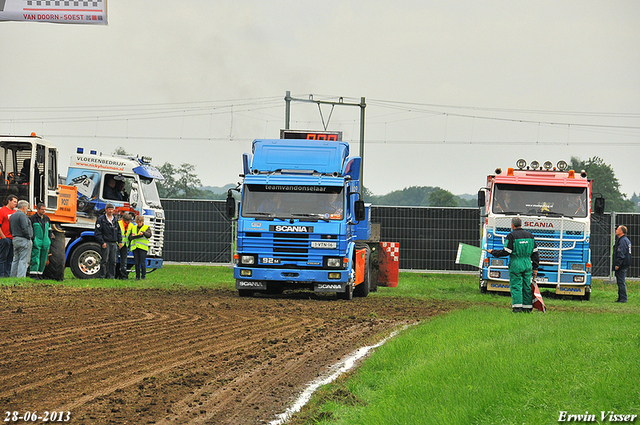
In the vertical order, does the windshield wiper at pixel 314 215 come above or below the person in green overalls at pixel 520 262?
above

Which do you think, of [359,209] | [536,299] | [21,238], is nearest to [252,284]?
[359,209]

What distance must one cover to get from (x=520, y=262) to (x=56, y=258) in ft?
41.4

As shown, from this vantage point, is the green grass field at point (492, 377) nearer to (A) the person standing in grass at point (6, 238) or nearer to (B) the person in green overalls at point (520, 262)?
(B) the person in green overalls at point (520, 262)

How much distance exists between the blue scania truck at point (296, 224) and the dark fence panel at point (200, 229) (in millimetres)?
14025

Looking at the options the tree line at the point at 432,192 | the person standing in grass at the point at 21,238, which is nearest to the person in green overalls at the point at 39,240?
the person standing in grass at the point at 21,238

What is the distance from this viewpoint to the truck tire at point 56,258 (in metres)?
20.7

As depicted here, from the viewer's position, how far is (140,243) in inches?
909

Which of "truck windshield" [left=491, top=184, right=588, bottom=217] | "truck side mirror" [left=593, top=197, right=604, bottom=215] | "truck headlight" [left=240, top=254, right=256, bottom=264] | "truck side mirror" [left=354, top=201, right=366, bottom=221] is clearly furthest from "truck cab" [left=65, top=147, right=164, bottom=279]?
"truck side mirror" [left=593, top=197, right=604, bottom=215]

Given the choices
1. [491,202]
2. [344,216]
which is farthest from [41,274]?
[491,202]

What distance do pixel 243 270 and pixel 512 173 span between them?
8.26 metres

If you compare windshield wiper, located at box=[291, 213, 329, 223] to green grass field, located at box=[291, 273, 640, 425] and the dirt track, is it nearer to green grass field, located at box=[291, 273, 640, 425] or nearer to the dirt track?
the dirt track

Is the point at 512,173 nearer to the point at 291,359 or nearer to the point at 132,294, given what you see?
the point at 132,294

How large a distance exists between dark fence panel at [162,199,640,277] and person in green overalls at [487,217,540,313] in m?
17.1

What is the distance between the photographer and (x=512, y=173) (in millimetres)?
21516
